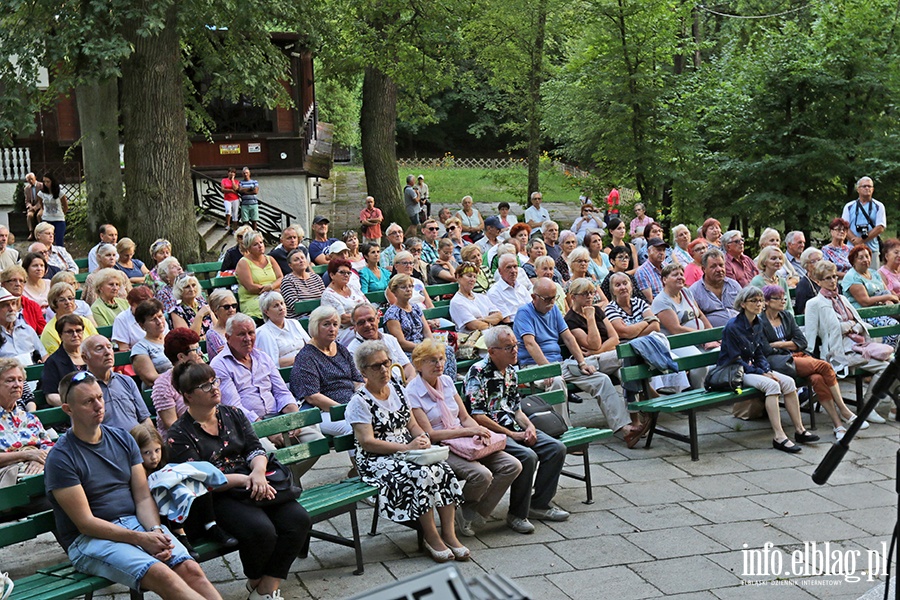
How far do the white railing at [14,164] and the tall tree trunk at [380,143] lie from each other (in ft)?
24.8

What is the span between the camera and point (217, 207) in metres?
22.1

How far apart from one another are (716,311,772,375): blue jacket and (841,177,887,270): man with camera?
5377 millimetres

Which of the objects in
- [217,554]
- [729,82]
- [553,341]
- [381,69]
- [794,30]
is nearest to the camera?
[217,554]

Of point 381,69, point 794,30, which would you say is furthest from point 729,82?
point 381,69

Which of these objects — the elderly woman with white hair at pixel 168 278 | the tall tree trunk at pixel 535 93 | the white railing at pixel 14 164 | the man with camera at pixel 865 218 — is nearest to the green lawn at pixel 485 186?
the tall tree trunk at pixel 535 93

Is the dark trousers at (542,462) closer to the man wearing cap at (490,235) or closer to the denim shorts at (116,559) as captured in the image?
the denim shorts at (116,559)

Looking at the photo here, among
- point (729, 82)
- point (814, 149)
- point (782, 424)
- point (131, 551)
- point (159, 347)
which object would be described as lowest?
point (782, 424)

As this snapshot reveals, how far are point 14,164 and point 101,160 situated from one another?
7.72 meters

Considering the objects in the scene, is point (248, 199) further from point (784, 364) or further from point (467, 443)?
point (467, 443)

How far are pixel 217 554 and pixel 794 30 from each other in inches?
572

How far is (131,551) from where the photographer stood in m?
4.74

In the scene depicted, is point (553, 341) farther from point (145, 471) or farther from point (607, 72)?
point (607, 72)

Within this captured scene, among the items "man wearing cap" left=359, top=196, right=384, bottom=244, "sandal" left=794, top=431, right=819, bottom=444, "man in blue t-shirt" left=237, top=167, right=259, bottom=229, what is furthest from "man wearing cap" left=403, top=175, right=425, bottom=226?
"sandal" left=794, top=431, right=819, bottom=444

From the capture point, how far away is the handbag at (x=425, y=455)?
19.4 feet
